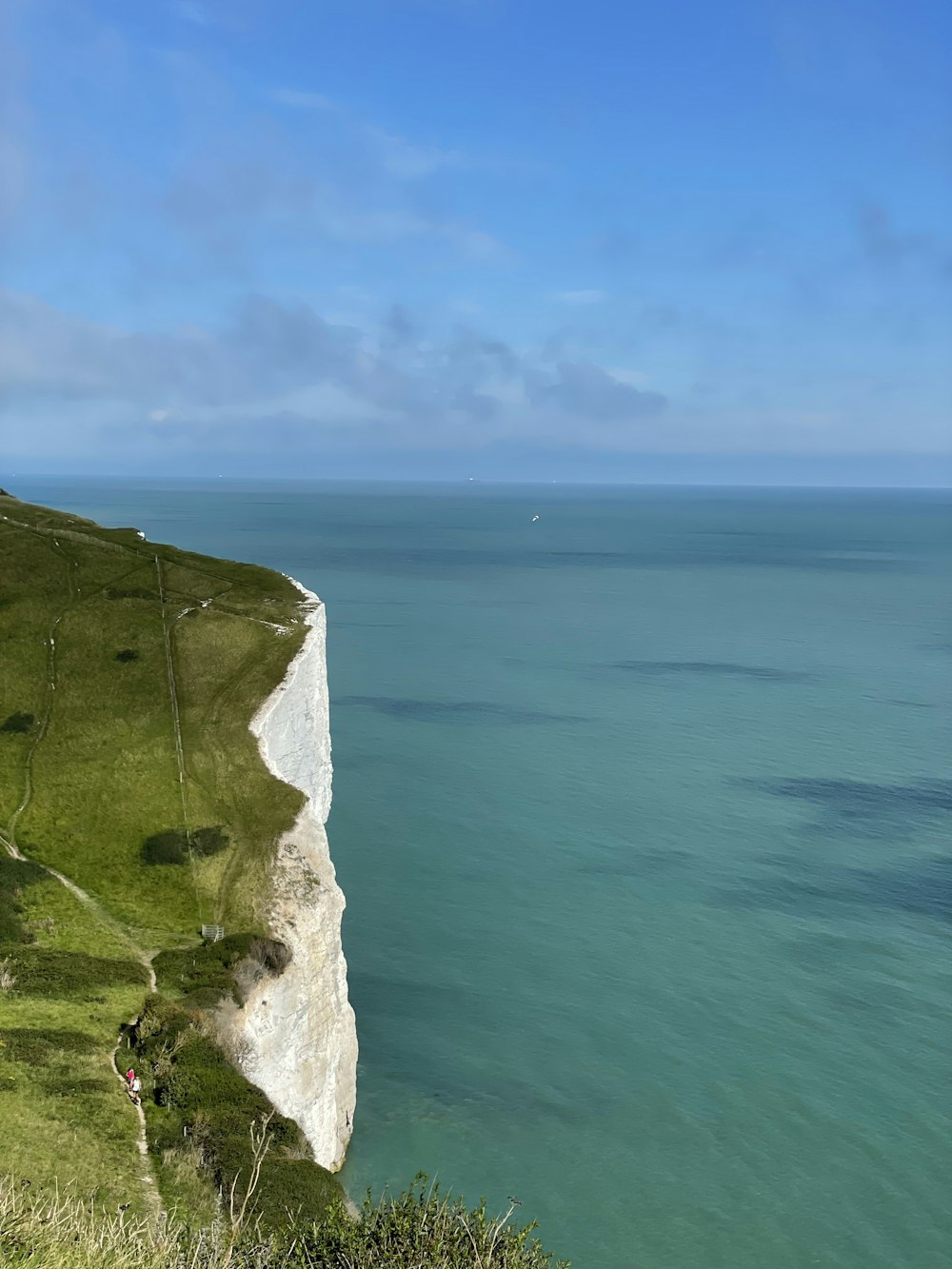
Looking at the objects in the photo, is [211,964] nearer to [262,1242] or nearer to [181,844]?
[181,844]

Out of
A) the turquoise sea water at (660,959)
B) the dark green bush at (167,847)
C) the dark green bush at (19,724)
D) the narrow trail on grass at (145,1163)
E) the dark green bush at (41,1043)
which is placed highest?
the dark green bush at (19,724)

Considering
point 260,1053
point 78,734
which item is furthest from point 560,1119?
point 78,734

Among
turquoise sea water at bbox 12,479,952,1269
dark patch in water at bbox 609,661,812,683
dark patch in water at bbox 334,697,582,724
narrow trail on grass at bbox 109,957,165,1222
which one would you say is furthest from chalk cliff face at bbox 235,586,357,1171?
dark patch in water at bbox 609,661,812,683

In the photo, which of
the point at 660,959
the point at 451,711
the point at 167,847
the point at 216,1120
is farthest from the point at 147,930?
the point at 451,711

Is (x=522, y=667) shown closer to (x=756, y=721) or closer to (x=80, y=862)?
(x=756, y=721)

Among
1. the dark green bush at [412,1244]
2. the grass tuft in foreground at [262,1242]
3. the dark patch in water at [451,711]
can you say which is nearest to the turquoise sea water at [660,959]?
the dark patch in water at [451,711]

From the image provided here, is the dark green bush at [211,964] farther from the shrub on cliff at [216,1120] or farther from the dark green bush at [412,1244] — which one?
the dark green bush at [412,1244]
